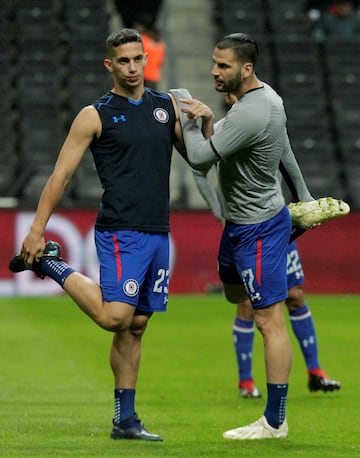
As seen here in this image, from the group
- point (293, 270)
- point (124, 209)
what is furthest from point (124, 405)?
point (293, 270)

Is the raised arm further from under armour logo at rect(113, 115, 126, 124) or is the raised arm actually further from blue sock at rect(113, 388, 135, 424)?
blue sock at rect(113, 388, 135, 424)

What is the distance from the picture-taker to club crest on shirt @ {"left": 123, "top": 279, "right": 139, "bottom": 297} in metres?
7.38

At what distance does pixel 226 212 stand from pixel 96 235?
826mm

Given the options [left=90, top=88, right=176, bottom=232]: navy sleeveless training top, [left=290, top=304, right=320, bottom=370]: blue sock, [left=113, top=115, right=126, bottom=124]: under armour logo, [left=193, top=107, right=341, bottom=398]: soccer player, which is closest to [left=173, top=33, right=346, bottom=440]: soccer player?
[left=90, top=88, right=176, bottom=232]: navy sleeveless training top

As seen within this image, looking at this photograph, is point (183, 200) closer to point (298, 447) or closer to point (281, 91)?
point (281, 91)

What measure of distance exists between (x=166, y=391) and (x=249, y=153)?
9.38ft

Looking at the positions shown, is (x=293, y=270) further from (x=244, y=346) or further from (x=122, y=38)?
(x=122, y=38)

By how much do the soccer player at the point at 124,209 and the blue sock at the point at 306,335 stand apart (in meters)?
2.54

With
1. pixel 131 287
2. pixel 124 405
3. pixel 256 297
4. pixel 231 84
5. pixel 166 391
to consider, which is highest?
pixel 231 84

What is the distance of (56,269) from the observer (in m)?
7.62

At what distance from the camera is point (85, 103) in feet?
68.3

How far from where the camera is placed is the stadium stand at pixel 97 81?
20062mm

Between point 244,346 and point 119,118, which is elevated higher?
point 119,118

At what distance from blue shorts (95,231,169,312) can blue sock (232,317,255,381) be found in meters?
2.22
